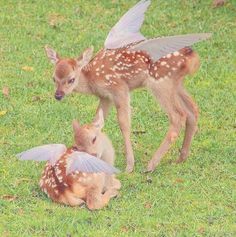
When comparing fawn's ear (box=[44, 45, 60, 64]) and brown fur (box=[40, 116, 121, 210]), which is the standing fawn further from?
brown fur (box=[40, 116, 121, 210])

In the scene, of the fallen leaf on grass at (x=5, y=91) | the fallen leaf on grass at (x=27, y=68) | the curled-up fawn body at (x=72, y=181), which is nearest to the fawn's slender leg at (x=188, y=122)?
the curled-up fawn body at (x=72, y=181)

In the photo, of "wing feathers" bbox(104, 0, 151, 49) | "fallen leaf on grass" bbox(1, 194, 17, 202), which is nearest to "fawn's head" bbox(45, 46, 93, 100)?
"wing feathers" bbox(104, 0, 151, 49)

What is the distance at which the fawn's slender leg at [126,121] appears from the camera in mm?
9141

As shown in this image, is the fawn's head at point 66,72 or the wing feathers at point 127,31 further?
the wing feathers at point 127,31

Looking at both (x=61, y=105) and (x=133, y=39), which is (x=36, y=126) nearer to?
(x=61, y=105)

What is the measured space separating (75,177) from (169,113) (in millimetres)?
1648

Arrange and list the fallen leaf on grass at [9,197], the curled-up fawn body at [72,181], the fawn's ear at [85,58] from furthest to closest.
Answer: the fawn's ear at [85,58] → the fallen leaf on grass at [9,197] → the curled-up fawn body at [72,181]

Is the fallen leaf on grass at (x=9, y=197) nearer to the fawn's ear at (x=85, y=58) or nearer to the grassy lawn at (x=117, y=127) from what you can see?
the grassy lawn at (x=117, y=127)

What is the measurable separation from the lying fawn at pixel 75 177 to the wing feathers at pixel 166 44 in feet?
3.78

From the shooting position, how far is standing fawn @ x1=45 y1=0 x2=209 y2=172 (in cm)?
912

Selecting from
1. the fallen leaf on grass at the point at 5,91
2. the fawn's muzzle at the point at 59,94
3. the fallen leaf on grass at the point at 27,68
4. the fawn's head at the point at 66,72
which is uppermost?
the fawn's head at the point at 66,72

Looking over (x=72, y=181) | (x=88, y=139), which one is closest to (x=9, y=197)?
(x=72, y=181)

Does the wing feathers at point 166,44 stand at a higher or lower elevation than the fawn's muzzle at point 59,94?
higher

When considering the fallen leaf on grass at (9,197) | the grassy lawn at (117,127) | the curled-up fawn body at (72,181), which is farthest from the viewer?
the fallen leaf on grass at (9,197)
